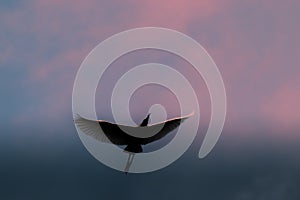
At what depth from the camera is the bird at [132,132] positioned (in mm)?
64812

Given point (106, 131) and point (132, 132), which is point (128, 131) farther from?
→ point (106, 131)

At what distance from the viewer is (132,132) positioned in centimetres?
6725

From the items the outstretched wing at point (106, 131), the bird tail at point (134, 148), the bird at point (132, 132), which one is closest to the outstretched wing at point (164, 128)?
the bird at point (132, 132)

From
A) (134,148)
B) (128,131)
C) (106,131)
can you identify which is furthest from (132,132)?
(106,131)

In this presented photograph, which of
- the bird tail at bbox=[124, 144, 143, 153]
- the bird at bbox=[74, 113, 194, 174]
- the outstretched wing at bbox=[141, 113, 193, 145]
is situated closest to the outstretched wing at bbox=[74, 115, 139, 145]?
the bird at bbox=[74, 113, 194, 174]

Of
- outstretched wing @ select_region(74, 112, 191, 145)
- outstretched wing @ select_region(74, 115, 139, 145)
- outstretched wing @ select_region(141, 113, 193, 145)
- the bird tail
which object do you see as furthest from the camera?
the bird tail

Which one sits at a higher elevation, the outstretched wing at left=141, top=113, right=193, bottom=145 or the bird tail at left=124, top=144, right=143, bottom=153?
the outstretched wing at left=141, top=113, right=193, bottom=145

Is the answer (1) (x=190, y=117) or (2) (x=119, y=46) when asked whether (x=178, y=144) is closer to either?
(1) (x=190, y=117)

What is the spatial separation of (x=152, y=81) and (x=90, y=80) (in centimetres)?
505

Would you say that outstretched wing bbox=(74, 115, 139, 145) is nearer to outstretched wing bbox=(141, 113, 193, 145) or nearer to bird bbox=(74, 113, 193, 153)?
bird bbox=(74, 113, 193, 153)

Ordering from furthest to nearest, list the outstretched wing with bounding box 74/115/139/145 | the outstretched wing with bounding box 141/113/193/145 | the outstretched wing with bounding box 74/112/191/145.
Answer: the outstretched wing with bounding box 141/113/193/145 < the outstretched wing with bounding box 74/112/191/145 < the outstretched wing with bounding box 74/115/139/145

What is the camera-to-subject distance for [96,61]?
6047 centimetres

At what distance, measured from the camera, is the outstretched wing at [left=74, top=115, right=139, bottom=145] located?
63.3m

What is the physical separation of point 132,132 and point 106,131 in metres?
2.33
